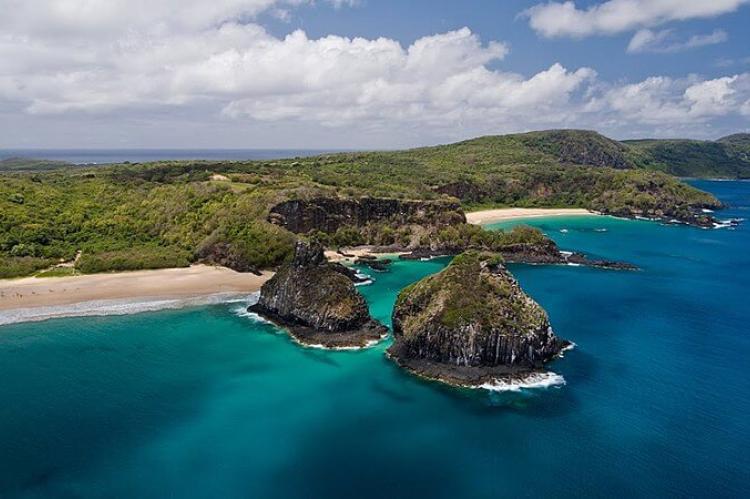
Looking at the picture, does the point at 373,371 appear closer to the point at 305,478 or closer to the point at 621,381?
the point at 305,478

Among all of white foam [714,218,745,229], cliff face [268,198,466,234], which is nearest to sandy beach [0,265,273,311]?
cliff face [268,198,466,234]

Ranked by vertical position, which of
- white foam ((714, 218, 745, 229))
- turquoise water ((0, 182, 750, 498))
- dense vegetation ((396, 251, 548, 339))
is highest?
dense vegetation ((396, 251, 548, 339))

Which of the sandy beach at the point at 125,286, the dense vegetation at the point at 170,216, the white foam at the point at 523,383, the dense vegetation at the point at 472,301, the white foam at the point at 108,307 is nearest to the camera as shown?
the white foam at the point at 523,383

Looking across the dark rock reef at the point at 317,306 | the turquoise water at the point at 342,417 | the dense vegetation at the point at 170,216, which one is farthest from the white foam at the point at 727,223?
the dark rock reef at the point at 317,306

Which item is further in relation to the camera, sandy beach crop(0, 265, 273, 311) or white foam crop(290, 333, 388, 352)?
sandy beach crop(0, 265, 273, 311)

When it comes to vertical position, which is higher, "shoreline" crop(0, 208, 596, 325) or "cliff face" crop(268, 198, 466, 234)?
"cliff face" crop(268, 198, 466, 234)

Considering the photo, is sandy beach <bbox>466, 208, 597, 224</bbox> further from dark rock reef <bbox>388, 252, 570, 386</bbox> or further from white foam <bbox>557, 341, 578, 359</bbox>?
dark rock reef <bbox>388, 252, 570, 386</bbox>

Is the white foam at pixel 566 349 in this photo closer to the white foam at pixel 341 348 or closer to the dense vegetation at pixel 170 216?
the white foam at pixel 341 348
